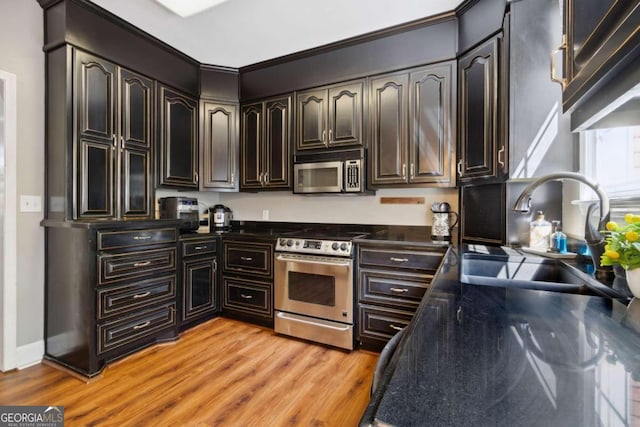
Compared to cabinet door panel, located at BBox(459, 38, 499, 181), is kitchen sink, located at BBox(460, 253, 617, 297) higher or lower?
lower

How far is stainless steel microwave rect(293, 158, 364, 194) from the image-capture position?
2734 mm

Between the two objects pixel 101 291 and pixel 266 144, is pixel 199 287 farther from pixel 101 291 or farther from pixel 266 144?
pixel 266 144

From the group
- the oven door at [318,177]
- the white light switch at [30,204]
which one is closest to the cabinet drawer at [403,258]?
the oven door at [318,177]

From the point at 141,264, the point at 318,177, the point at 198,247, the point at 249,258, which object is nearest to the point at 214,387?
the point at 141,264

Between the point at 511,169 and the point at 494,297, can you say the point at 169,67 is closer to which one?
the point at 511,169

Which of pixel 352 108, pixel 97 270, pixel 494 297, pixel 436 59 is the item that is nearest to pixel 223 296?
pixel 97 270

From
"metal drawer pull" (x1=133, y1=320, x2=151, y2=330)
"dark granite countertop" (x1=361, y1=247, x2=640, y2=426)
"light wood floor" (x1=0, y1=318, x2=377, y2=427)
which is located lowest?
"light wood floor" (x1=0, y1=318, x2=377, y2=427)

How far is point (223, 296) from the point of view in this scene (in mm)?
3088

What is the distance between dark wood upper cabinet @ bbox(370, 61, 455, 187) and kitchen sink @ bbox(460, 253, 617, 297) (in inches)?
39.3

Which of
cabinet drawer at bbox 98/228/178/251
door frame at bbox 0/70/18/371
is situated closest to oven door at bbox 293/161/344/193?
cabinet drawer at bbox 98/228/178/251

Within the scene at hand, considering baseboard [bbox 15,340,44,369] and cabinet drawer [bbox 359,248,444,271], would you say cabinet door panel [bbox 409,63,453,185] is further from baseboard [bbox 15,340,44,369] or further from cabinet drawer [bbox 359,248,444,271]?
baseboard [bbox 15,340,44,369]

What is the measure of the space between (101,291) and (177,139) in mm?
1592

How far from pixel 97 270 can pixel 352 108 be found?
242cm

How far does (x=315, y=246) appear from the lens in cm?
257
